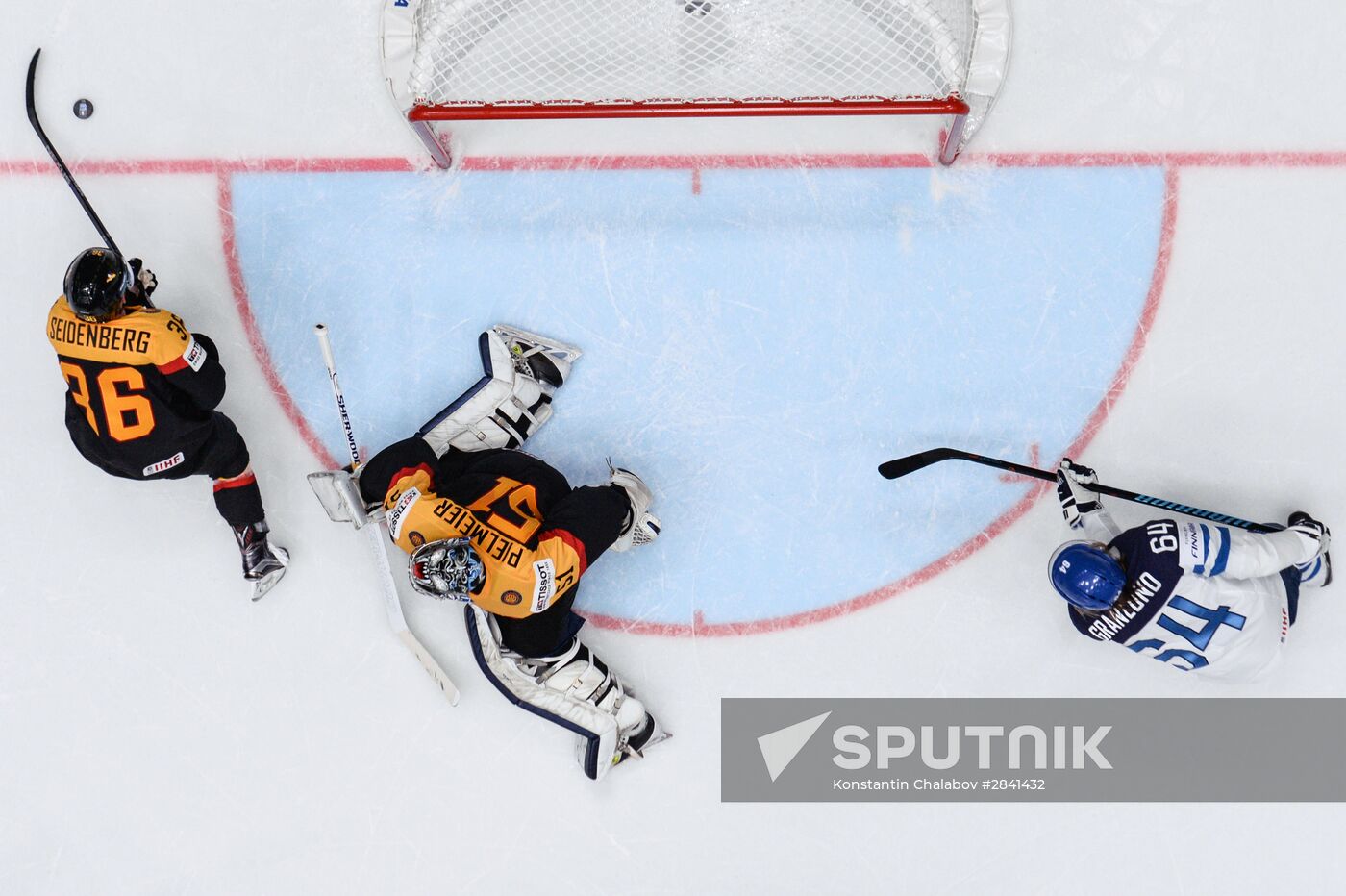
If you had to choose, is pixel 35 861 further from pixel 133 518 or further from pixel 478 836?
pixel 478 836

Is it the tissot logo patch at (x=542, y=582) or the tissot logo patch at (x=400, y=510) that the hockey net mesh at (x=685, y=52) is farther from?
the tissot logo patch at (x=542, y=582)

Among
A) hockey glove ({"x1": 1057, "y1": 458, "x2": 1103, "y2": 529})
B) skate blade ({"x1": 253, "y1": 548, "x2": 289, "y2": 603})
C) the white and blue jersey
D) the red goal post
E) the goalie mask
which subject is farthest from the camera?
skate blade ({"x1": 253, "y1": 548, "x2": 289, "y2": 603})

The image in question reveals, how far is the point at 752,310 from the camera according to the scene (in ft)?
11.0

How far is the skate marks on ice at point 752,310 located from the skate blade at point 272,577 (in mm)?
436

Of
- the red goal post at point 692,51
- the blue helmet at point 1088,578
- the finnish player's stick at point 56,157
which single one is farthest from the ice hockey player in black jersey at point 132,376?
the blue helmet at point 1088,578

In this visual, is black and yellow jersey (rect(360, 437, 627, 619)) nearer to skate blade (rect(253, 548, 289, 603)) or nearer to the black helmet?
skate blade (rect(253, 548, 289, 603))

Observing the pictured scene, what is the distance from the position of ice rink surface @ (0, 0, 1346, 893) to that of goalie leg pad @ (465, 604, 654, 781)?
0.19 meters

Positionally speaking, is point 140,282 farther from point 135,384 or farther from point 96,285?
point 135,384

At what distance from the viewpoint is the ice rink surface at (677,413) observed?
10.9 ft

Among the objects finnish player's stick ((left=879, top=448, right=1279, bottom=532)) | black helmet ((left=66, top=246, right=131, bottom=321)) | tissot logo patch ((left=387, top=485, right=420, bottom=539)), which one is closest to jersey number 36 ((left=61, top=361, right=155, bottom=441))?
black helmet ((left=66, top=246, right=131, bottom=321))

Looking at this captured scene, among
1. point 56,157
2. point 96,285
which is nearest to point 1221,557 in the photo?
point 96,285

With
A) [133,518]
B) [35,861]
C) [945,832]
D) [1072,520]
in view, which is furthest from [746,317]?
[35,861]

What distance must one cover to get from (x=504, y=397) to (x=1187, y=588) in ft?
7.51

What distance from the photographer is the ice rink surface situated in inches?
131
